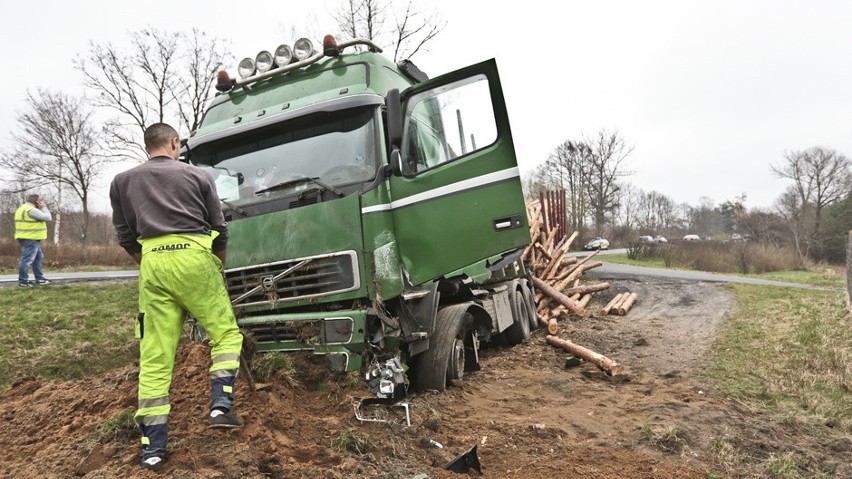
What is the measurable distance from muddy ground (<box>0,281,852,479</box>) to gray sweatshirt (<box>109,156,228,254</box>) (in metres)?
1.27

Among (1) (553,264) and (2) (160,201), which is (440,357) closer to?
(2) (160,201)

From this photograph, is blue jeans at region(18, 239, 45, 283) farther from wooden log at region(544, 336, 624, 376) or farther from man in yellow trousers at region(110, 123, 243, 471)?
wooden log at region(544, 336, 624, 376)

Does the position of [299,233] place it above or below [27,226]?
below

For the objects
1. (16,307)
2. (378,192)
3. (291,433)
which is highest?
(378,192)

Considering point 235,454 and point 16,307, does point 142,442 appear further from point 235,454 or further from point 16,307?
point 16,307

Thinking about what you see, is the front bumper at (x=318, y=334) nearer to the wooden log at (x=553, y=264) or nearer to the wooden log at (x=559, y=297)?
the wooden log at (x=559, y=297)

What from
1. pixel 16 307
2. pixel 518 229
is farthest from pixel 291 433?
pixel 16 307

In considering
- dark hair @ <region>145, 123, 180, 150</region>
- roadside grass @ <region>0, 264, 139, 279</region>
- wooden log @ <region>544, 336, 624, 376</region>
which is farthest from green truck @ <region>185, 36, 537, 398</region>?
roadside grass @ <region>0, 264, 139, 279</region>

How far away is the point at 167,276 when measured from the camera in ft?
10.4

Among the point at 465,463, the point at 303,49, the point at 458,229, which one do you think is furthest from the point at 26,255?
the point at 465,463

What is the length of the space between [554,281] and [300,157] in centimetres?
956

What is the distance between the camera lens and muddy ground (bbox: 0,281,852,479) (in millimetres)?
3254

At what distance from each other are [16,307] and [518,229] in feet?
25.5

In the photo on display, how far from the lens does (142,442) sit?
10.2 ft
